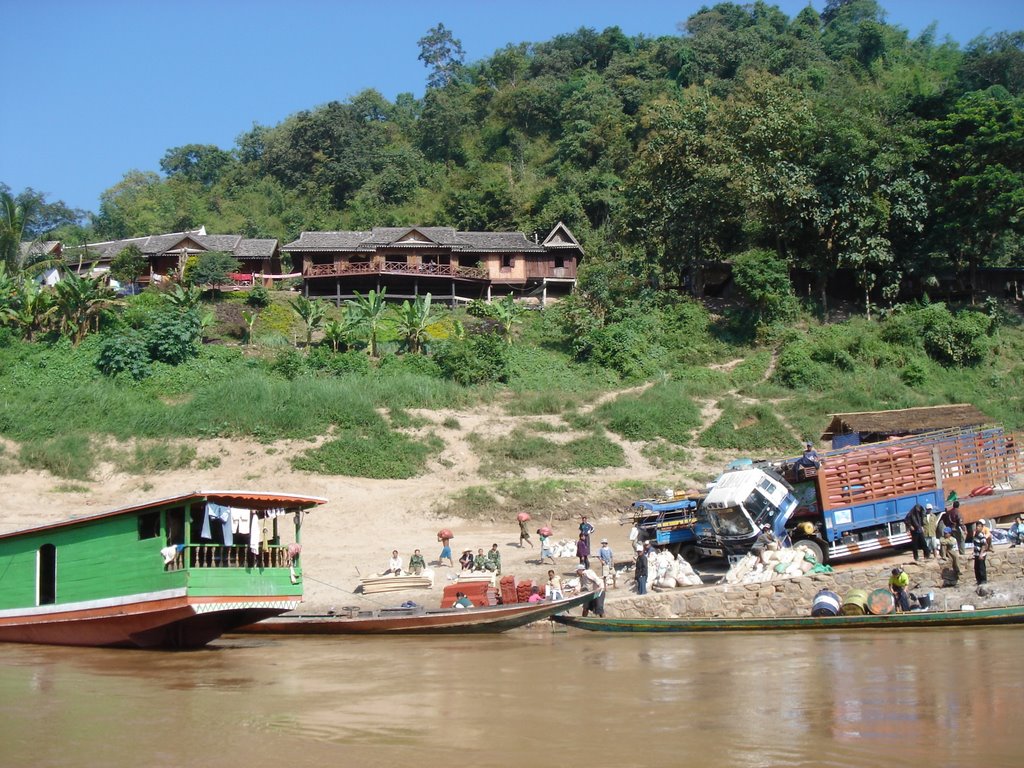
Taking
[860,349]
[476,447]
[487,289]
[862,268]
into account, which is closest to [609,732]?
[476,447]

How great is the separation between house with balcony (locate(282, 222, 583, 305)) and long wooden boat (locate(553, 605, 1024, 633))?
33.6 meters

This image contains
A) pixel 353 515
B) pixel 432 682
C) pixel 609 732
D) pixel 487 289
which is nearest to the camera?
pixel 609 732

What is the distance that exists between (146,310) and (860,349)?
2946 centimetres

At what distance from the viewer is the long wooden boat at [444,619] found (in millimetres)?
18922

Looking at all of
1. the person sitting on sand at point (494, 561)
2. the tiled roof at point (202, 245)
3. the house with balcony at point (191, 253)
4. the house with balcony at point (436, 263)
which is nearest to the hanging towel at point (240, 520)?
the person sitting on sand at point (494, 561)

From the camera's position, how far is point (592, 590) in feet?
64.5

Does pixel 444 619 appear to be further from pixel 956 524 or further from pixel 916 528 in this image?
pixel 956 524

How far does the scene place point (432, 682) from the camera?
14.2 m

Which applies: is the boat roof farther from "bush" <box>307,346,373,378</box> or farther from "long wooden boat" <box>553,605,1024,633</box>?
"bush" <box>307,346,373,378</box>

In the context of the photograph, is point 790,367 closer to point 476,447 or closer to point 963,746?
point 476,447

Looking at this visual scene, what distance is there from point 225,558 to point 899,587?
1167cm

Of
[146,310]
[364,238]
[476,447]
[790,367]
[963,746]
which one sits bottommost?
[963,746]

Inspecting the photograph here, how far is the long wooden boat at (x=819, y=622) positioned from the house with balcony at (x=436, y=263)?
33596mm

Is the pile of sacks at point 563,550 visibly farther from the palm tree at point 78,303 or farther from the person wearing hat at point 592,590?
the palm tree at point 78,303
